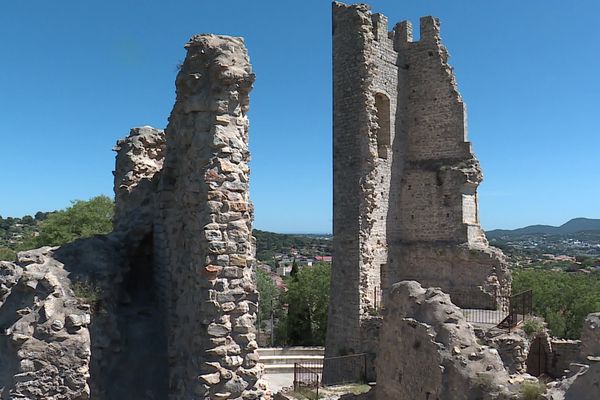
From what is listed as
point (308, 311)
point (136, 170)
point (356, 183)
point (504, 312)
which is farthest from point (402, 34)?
point (308, 311)

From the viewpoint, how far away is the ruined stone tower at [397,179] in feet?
63.8

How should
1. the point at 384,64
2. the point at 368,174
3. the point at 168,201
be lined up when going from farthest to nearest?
the point at 384,64 < the point at 368,174 < the point at 168,201

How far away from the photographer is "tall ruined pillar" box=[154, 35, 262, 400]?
6.88 metres

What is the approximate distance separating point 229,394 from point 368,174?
13.6 metres

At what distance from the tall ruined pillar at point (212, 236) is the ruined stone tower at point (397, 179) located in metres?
11.7

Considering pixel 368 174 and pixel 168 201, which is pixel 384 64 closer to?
pixel 368 174

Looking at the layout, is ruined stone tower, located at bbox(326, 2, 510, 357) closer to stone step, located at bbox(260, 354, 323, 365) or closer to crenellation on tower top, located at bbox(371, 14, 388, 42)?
crenellation on tower top, located at bbox(371, 14, 388, 42)

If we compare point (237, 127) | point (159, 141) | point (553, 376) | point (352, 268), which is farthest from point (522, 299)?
point (237, 127)

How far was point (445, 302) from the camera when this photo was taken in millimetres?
12281

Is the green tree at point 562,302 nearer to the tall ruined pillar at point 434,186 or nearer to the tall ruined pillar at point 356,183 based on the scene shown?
the tall ruined pillar at point 434,186

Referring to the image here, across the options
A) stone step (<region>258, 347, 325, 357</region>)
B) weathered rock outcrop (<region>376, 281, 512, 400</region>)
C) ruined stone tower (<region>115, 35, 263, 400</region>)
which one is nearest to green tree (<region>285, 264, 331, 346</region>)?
stone step (<region>258, 347, 325, 357</region>)

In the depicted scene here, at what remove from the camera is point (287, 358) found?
25.8 metres

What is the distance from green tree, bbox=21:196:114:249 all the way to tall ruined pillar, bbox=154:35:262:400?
80.5 feet

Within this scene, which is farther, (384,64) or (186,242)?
(384,64)
